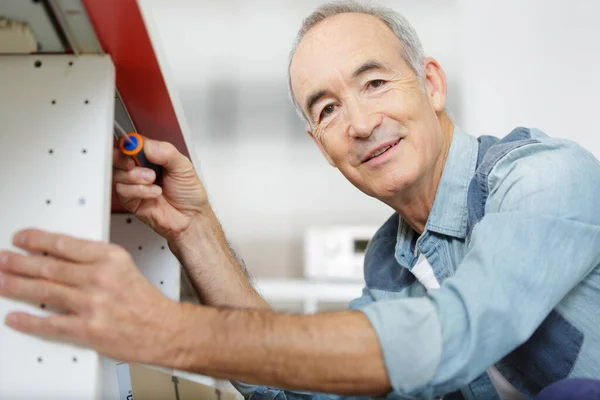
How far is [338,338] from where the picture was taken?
0.63m

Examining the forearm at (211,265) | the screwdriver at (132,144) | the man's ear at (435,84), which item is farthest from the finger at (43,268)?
the man's ear at (435,84)

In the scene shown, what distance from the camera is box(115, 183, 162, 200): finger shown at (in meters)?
0.90

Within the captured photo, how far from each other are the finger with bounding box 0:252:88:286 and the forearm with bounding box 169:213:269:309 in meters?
0.40

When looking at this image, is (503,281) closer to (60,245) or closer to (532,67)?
(60,245)

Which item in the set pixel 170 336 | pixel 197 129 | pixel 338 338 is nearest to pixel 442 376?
pixel 338 338

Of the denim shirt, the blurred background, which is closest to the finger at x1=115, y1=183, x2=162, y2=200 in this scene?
the denim shirt

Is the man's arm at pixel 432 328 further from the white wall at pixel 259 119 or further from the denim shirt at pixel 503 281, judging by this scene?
the white wall at pixel 259 119

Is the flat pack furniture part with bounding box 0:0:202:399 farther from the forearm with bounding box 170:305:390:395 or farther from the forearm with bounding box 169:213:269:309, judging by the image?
the forearm with bounding box 169:213:269:309

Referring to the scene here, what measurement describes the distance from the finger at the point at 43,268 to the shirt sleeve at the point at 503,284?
32cm

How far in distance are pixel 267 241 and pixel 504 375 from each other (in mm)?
1767

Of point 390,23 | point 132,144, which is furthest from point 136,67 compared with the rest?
point 390,23

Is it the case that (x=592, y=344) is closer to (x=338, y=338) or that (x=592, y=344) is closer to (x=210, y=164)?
(x=338, y=338)

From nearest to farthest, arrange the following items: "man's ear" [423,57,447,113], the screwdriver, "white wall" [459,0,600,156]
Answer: the screwdriver
"man's ear" [423,57,447,113]
"white wall" [459,0,600,156]

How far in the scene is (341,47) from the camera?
1.12 m
